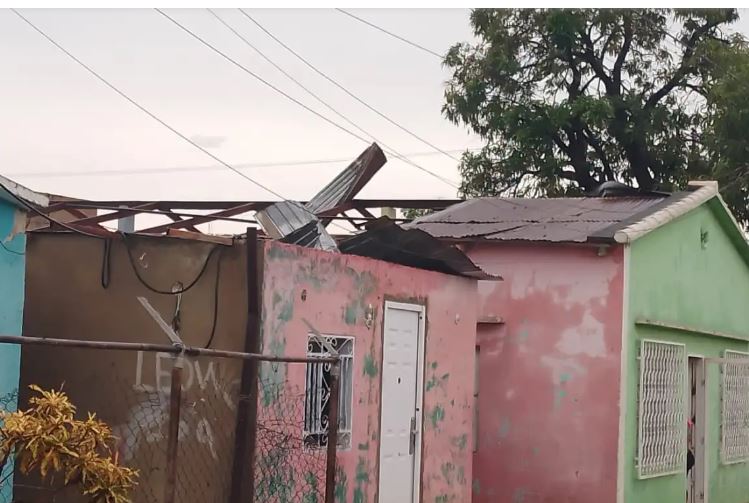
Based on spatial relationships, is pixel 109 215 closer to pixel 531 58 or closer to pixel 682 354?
pixel 682 354

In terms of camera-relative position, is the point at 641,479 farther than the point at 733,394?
No

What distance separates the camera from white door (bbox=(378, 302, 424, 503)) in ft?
36.4

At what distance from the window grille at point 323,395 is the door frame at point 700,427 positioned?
7415mm

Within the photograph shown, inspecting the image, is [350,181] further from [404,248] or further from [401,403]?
[401,403]

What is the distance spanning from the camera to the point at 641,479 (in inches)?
562

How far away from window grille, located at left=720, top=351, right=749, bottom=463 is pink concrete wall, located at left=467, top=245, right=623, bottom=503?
12.8ft

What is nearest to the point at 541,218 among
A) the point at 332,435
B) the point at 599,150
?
the point at 332,435

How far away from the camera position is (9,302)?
843 centimetres

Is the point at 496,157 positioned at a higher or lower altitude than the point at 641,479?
higher

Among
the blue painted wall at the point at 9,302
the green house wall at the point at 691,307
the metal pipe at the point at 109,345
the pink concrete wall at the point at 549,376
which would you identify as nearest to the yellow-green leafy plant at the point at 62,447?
the metal pipe at the point at 109,345

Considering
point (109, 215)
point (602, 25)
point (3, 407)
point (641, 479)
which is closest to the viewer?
point (3, 407)

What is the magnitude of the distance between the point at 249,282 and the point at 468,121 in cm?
1932

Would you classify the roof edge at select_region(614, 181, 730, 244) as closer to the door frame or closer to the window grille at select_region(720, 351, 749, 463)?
the door frame

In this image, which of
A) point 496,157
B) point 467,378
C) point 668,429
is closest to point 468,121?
point 496,157
